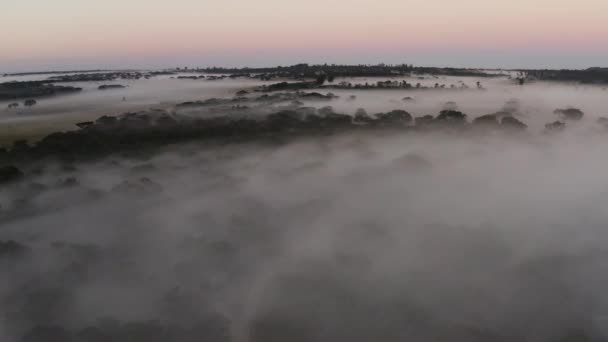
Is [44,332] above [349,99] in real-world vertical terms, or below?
below

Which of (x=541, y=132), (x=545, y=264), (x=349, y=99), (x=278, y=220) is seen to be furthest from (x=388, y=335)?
(x=349, y=99)

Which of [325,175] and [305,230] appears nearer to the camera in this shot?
[305,230]

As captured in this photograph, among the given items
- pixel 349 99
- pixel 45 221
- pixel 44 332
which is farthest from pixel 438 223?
pixel 349 99

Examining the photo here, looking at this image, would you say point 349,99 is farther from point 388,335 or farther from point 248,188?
point 388,335

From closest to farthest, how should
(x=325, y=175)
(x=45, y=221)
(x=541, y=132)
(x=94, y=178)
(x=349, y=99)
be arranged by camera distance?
(x=45, y=221) → (x=94, y=178) → (x=325, y=175) → (x=541, y=132) → (x=349, y=99)

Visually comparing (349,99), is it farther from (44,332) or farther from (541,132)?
(44,332)

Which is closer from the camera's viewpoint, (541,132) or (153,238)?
(153,238)

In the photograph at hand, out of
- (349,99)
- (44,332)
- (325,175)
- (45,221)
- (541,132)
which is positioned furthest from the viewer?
(349,99)

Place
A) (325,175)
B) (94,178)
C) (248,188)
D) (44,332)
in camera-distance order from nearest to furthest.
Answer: (44,332)
(94,178)
(248,188)
(325,175)

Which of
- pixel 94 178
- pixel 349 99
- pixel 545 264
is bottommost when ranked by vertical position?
pixel 545 264
